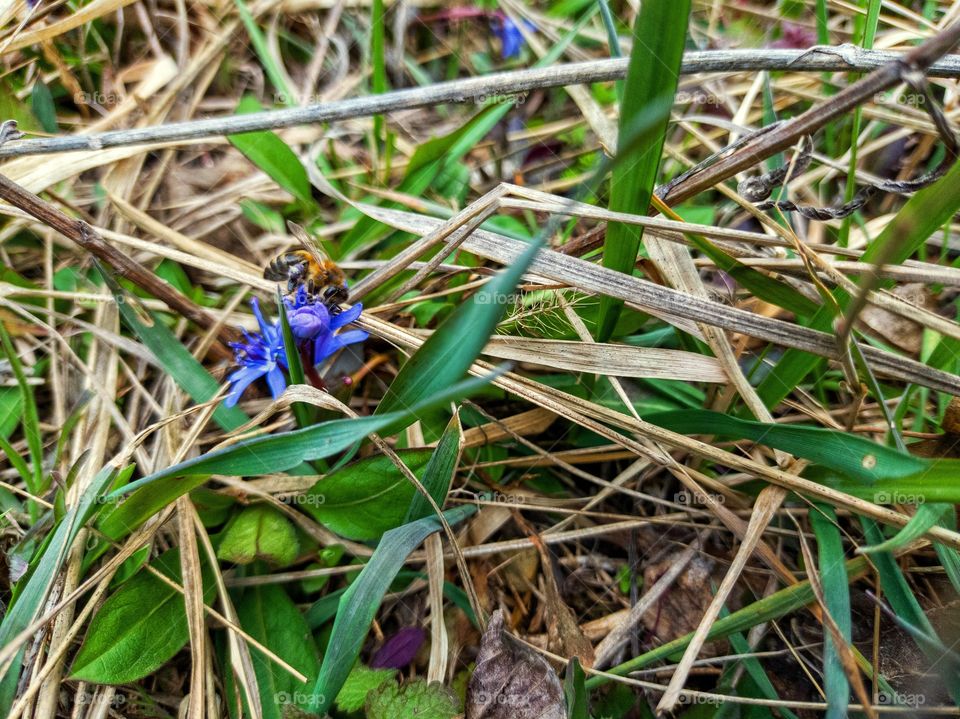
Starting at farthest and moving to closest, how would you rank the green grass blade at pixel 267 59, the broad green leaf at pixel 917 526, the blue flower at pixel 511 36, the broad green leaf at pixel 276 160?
the blue flower at pixel 511 36 < the green grass blade at pixel 267 59 < the broad green leaf at pixel 276 160 < the broad green leaf at pixel 917 526

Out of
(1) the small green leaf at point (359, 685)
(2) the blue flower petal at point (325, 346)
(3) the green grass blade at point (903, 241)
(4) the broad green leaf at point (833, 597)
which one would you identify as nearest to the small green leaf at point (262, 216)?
(2) the blue flower petal at point (325, 346)

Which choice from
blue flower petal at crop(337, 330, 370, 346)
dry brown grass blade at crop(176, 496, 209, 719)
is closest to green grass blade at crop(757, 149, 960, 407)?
blue flower petal at crop(337, 330, 370, 346)

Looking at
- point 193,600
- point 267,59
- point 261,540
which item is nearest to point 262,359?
point 261,540

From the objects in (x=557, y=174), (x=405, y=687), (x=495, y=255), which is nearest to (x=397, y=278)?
(x=495, y=255)

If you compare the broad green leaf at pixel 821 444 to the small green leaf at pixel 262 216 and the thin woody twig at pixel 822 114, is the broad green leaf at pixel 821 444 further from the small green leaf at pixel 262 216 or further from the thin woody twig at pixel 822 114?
the small green leaf at pixel 262 216

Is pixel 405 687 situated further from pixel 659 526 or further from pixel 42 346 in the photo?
pixel 42 346

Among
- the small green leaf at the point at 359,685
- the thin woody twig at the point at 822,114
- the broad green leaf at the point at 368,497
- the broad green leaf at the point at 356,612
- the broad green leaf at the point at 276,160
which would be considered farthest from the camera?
the broad green leaf at the point at 276,160
